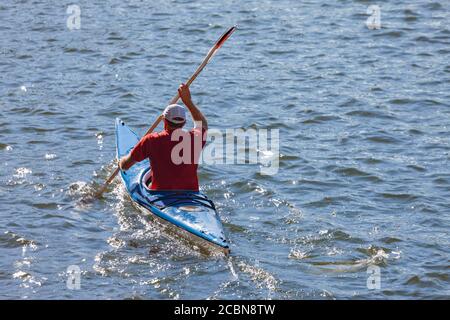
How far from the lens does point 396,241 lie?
10555 mm

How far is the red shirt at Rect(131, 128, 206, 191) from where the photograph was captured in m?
10.5

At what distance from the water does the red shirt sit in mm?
631

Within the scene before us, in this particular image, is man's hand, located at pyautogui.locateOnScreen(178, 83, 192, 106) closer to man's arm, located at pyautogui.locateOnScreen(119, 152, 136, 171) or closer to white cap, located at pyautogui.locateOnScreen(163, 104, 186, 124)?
white cap, located at pyautogui.locateOnScreen(163, 104, 186, 124)

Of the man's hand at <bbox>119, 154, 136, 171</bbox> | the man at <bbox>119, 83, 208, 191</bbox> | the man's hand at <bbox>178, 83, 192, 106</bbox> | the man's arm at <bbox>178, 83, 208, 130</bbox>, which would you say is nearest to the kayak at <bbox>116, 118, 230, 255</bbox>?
the man at <bbox>119, 83, 208, 191</bbox>

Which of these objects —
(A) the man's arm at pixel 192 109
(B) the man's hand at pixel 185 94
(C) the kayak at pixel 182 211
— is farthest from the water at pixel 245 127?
(B) the man's hand at pixel 185 94

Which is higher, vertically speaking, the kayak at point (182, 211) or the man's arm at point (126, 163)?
the man's arm at point (126, 163)

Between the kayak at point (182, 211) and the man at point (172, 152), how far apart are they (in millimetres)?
120

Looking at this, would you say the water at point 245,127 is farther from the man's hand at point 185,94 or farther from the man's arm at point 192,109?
the man's hand at point 185,94

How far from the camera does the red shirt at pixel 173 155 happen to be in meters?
10.5

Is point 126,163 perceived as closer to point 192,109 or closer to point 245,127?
point 192,109

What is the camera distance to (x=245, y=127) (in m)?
14.2

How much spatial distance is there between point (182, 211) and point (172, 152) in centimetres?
64

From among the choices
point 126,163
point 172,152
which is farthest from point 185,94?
point 126,163

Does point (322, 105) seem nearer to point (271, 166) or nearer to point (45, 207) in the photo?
point (271, 166)
